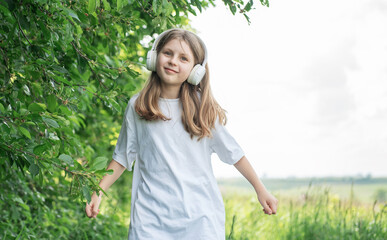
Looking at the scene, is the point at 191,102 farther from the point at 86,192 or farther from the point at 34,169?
the point at 34,169

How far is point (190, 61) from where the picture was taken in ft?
9.04

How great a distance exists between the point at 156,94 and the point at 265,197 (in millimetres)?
810

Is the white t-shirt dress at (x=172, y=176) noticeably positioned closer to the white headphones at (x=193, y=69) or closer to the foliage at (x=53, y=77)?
the white headphones at (x=193, y=69)

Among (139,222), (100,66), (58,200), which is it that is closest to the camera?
(139,222)

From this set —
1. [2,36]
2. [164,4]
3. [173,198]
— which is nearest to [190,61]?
[164,4]

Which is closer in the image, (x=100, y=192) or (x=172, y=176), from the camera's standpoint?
(x=172, y=176)

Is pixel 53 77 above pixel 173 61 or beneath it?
beneath

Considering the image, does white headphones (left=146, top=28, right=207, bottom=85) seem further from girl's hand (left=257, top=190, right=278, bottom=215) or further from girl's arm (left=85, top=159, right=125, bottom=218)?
girl's hand (left=257, top=190, right=278, bottom=215)

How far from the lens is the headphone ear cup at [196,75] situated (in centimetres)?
272

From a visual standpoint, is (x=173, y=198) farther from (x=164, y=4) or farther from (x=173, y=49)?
(x=164, y=4)

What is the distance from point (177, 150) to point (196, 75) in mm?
420

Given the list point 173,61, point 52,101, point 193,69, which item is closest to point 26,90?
point 52,101

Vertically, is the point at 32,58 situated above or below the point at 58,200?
above

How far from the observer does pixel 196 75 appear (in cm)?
272
